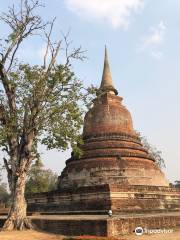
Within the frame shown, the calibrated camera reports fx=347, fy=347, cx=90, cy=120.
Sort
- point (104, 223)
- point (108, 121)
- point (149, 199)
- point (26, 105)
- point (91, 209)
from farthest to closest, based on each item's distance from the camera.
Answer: point (108, 121), point (149, 199), point (91, 209), point (26, 105), point (104, 223)

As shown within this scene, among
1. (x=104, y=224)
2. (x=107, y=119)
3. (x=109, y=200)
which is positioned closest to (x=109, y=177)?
(x=109, y=200)

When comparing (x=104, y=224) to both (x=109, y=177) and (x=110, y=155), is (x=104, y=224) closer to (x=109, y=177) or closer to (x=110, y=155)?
(x=109, y=177)

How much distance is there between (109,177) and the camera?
24031 mm

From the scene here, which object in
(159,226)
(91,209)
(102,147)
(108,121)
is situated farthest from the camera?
(108,121)

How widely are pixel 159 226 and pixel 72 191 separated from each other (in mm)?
9394

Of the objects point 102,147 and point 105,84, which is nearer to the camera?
point 102,147

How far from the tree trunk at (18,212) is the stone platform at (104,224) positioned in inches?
35.0

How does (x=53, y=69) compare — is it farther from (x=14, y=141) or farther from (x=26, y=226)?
(x=26, y=226)

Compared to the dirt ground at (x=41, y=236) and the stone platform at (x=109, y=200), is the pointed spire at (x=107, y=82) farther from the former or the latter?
the dirt ground at (x=41, y=236)

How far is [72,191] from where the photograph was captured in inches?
909

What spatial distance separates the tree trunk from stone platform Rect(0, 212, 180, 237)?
89 cm

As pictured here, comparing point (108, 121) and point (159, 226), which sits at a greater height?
point (108, 121)

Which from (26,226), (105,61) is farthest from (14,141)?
(105,61)
